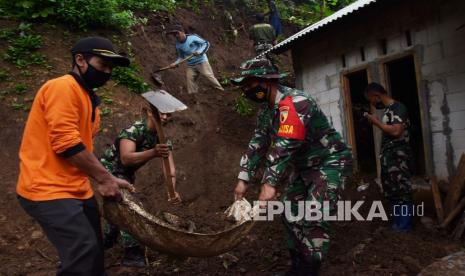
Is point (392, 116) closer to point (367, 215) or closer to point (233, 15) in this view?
point (367, 215)

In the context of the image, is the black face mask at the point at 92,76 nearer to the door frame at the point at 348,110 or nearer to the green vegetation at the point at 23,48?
the door frame at the point at 348,110

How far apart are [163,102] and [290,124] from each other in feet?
3.59

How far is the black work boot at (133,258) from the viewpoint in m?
4.13

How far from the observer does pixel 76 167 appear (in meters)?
2.45

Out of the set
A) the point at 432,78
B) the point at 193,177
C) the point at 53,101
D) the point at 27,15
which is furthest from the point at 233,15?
the point at 53,101

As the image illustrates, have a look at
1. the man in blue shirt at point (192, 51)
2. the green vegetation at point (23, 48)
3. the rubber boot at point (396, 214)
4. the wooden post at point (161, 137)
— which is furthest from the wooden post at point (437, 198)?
the green vegetation at point (23, 48)

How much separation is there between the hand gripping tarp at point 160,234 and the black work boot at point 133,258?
4.29ft

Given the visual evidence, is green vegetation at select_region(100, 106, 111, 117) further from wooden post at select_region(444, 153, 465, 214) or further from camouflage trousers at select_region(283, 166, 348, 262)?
wooden post at select_region(444, 153, 465, 214)

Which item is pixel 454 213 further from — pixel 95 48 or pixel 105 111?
pixel 105 111

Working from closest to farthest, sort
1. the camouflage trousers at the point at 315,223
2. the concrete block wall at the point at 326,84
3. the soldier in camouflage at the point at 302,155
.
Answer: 1. the soldier in camouflage at the point at 302,155
2. the camouflage trousers at the point at 315,223
3. the concrete block wall at the point at 326,84

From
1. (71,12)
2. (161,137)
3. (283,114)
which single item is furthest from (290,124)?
(71,12)

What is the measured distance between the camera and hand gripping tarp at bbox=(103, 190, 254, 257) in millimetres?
2812

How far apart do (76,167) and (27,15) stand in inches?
314

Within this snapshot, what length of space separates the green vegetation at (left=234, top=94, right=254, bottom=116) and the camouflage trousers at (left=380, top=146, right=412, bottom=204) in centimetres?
476
